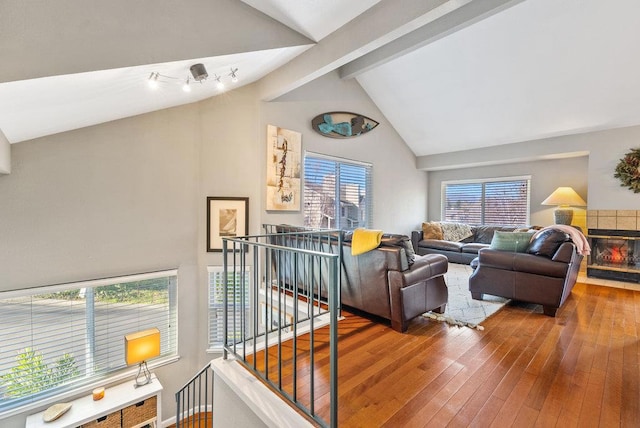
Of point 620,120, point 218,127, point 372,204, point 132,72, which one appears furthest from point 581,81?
point 132,72

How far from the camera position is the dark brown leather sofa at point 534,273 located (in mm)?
2893

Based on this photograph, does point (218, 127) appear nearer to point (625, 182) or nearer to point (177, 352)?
point (177, 352)

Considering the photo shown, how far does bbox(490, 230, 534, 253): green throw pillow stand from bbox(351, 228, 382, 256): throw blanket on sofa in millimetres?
1920

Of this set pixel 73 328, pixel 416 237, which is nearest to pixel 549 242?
pixel 416 237

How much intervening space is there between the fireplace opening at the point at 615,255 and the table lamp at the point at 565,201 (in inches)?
15.7

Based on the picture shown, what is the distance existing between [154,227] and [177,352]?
184cm

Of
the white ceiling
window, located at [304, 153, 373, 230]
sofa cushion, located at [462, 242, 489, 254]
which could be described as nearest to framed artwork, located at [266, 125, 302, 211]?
window, located at [304, 153, 373, 230]

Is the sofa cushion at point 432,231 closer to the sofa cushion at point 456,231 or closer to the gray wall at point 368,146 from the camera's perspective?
the sofa cushion at point 456,231

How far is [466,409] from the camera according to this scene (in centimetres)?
159

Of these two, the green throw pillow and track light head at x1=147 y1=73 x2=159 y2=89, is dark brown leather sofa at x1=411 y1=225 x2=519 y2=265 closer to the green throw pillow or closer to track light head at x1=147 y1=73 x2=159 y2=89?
the green throw pillow

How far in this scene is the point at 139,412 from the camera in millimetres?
3410

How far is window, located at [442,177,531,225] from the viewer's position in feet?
20.1

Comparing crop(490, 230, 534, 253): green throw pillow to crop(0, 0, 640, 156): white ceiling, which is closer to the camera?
crop(0, 0, 640, 156): white ceiling

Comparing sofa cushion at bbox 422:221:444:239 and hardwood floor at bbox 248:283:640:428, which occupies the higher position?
sofa cushion at bbox 422:221:444:239
